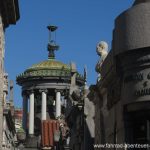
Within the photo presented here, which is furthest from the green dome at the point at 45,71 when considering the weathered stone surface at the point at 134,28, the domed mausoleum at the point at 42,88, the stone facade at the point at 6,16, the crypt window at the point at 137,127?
the weathered stone surface at the point at 134,28

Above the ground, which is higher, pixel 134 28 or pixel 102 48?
pixel 102 48

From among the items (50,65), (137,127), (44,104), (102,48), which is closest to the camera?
(137,127)

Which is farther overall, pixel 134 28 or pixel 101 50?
pixel 101 50

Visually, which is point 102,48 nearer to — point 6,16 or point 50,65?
point 6,16

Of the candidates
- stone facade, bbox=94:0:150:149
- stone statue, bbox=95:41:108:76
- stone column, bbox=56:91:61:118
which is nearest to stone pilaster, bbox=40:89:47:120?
stone column, bbox=56:91:61:118

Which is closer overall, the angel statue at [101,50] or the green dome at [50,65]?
the angel statue at [101,50]

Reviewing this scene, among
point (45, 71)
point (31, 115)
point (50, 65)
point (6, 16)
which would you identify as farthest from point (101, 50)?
point (50, 65)

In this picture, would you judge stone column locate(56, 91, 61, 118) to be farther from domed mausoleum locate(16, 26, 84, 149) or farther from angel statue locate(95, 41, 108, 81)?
angel statue locate(95, 41, 108, 81)

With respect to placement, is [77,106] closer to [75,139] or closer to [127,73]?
[75,139]

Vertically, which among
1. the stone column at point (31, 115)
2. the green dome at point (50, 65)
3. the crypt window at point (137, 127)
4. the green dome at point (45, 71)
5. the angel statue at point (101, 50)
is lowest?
the crypt window at point (137, 127)

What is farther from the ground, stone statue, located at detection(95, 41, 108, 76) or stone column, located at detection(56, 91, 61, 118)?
stone column, located at detection(56, 91, 61, 118)

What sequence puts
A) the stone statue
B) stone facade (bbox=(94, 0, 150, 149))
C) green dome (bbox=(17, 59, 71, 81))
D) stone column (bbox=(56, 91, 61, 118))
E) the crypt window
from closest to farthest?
stone facade (bbox=(94, 0, 150, 149)), the crypt window, the stone statue, stone column (bbox=(56, 91, 61, 118)), green dome (bbox=(17, 59, 71, 81))

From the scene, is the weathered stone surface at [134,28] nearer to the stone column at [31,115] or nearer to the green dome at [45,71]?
the green dome at [45,71]

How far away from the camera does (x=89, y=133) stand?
38969 millimetres
